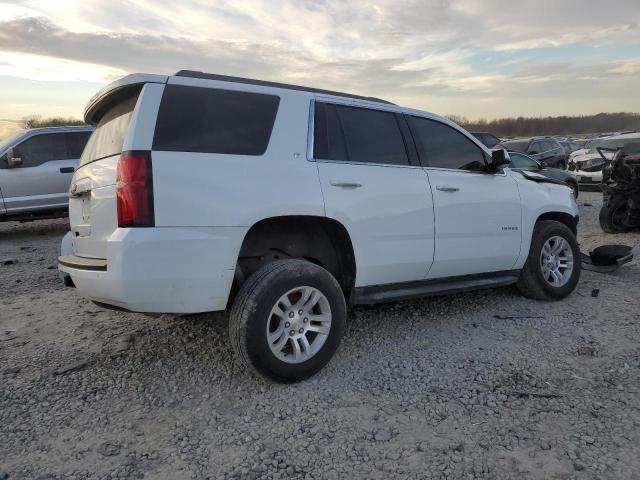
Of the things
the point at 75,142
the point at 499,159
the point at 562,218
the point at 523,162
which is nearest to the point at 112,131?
the point at 499,159

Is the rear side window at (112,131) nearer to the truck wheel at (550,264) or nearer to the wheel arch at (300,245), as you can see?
the wheel arch at (300,245)

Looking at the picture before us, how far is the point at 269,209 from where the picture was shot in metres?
3.33

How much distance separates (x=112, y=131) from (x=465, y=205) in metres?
2.85

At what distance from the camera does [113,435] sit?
9.44 feet

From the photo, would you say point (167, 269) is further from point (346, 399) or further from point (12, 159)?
point (12, 159)

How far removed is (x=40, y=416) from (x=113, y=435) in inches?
21.3

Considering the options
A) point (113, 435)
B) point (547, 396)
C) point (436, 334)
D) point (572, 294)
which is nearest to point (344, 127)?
point (436, 334)

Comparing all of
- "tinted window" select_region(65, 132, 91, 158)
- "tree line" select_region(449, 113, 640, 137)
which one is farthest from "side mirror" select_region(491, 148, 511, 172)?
"tree line" select_region(449, 113, 640, 137)

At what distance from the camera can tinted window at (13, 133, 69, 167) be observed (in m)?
9.56

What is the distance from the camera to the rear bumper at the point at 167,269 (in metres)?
2.99

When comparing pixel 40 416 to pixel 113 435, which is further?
pixel 40 416

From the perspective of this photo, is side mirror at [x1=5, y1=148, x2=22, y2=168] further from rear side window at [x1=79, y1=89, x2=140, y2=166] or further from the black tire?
the black tire

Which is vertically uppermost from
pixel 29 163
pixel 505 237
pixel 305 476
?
pixel 29 163

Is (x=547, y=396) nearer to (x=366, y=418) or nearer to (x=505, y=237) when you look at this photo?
(x=366, y=418)
